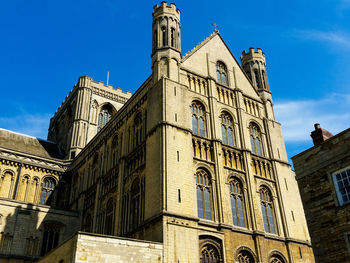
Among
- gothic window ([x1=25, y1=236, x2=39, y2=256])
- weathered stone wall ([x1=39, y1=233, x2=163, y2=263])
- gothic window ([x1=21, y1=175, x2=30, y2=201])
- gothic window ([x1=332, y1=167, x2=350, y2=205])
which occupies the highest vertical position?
gothic window ([x1=21, y1=175, x2=30, y2=201])

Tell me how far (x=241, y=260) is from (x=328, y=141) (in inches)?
431

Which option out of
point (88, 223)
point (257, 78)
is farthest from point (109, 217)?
point (257, 78)

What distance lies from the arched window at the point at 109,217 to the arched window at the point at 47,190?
480 inches

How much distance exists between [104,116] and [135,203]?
3194 centimetres

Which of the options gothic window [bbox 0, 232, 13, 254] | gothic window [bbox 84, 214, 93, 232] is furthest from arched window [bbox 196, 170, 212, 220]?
gothic window [bbox 0, 232, 13, 254]

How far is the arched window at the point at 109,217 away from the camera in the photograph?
30.5m

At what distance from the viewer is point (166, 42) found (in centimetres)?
3247

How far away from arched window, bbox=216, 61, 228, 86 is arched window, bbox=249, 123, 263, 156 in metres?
4.88

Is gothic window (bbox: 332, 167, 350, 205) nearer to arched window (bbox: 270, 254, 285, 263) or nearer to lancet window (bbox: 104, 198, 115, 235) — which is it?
arched window (bbox: 270, 254, 285, 263)

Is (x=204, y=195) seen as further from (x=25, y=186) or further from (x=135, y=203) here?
(x=25, y=186)

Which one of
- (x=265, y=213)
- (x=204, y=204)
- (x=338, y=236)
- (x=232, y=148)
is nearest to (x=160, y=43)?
(x=232, y=148)

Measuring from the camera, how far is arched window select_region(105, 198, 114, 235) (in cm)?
3053

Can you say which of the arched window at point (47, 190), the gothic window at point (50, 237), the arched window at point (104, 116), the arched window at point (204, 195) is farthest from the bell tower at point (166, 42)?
the arched window at point (104, 116)

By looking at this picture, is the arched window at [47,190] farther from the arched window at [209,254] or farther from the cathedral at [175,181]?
the arched window at [209,254]
